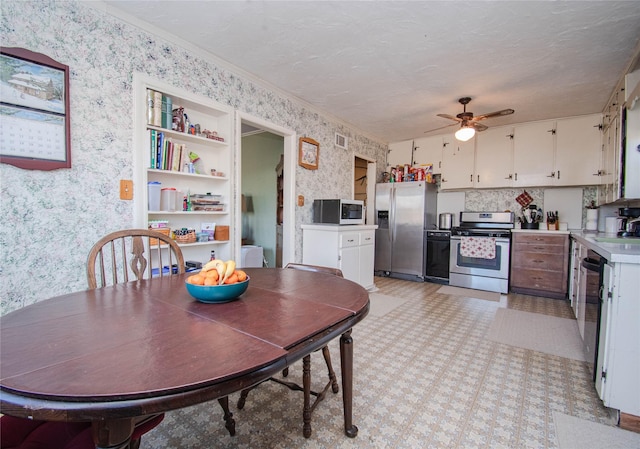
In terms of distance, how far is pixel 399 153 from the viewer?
5.43 metres

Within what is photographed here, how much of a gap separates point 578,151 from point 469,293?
7.88ft

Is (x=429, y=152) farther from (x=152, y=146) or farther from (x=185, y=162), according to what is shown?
(x=152, y=146)

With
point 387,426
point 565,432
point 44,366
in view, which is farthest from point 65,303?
point 565,432

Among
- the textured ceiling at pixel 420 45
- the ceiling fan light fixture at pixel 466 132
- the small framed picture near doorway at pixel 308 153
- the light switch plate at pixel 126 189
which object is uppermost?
the textured ceiling at pixel 420 45

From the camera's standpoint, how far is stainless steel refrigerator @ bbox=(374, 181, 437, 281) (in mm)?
4777

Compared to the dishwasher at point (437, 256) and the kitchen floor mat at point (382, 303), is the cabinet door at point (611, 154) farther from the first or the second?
the kitchen floor mat at point (382, 303)

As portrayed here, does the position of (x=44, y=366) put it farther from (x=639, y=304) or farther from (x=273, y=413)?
(x=639, y=304)

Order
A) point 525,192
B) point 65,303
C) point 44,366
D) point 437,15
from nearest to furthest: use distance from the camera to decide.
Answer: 1. point 44,366
2. point 65,303
3. point 437,15
4. point 525,192

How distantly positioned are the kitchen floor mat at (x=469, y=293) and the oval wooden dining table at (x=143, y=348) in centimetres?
332

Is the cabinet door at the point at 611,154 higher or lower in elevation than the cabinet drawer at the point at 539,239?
higher

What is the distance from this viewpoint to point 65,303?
1.08 metres

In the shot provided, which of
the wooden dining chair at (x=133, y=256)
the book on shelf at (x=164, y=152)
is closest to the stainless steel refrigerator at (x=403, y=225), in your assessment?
the book on shelf at (x=164, y=152)

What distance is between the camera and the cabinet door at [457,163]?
4.69 meters

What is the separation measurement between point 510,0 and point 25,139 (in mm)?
3078
